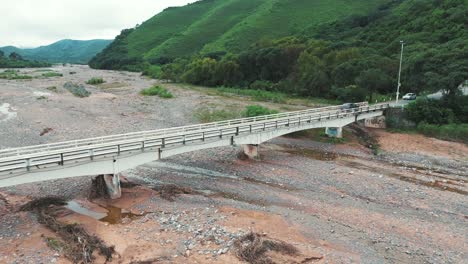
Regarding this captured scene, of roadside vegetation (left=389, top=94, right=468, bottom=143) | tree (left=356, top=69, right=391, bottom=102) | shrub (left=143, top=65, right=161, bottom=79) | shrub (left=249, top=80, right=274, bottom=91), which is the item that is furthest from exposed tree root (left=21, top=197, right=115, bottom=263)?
shrub (left=143, top=65, right=161, bottom=79)

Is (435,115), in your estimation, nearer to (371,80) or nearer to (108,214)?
(371,80)

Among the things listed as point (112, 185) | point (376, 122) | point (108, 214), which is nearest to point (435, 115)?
point (376, 122)

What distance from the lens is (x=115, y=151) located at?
873 inches

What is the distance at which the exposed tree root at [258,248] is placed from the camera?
1600cm

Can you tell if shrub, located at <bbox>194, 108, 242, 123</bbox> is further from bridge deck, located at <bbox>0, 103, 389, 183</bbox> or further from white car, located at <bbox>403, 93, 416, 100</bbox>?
white car, located at <bbox>403, 93, 416, 100</bbox>

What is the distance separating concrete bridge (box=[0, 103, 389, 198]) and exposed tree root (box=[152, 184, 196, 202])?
2141mm

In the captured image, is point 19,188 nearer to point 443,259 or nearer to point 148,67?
point 443,259

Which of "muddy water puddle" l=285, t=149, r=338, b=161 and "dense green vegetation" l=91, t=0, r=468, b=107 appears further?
"dense green vegetation" l=91, t=0, r=468, b=107

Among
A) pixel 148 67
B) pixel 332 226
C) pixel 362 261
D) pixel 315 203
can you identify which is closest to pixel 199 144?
pixel 315 203

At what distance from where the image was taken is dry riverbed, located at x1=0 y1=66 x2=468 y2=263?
1689 cm

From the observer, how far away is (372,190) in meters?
25.0

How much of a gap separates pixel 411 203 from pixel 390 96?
38.3 m

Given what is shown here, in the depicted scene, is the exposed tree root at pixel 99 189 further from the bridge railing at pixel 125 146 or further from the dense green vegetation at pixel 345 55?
the dense green vegetation at pixel 345 55

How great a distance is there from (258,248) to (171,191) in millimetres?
9204
